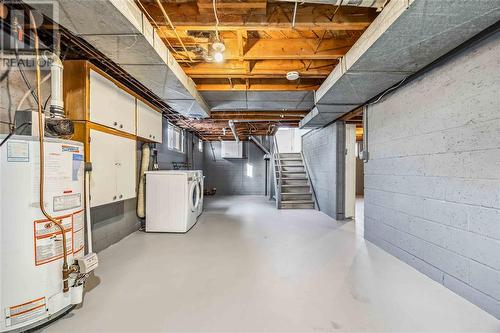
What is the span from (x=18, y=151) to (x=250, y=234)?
9.15 ft

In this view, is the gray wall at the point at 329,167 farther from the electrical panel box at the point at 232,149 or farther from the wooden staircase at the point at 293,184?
the electrical panel box at the point at 232,149

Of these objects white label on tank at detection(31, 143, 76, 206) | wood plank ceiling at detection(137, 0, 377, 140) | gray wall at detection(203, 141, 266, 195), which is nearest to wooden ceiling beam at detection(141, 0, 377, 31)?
wood plank ceiling at detection(137, 0, 377, 140)

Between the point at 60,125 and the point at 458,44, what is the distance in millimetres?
3230

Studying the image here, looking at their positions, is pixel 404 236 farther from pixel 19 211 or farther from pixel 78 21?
pixel 78 21

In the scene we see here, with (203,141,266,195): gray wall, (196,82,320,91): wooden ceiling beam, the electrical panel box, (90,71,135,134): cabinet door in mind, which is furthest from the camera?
(203,141,266,195): gray wall

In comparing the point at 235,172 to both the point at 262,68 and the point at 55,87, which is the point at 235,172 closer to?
the point at 262,68

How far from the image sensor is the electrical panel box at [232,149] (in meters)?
8.49

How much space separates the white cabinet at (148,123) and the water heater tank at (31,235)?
172 centimetres

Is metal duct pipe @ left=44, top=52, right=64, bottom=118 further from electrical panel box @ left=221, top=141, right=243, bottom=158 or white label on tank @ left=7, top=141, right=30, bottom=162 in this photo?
electrical panel box @ left=221, top=141, right=243, bottom=158

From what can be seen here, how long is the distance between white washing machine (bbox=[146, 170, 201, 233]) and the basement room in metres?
0.22

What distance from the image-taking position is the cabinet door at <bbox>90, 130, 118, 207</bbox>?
2.21 meters

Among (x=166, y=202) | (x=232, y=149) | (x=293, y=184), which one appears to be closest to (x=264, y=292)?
(x=166, y=202)

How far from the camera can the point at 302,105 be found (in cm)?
392

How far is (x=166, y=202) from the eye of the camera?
3436mm
